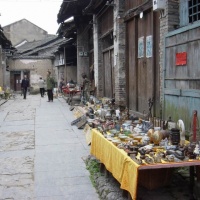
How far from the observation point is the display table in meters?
3.62

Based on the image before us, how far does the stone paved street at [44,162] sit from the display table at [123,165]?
0.51 metres

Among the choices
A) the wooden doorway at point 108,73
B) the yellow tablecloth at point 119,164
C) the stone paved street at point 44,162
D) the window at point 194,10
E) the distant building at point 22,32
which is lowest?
the stone paved street at point 44,162

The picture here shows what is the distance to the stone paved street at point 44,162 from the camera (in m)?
4.73

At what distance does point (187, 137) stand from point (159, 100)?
1.89 meters

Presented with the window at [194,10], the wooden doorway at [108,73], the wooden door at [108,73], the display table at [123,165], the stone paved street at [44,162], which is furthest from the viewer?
the wooden door at [108,73]

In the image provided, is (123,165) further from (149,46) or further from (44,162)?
(149,46)

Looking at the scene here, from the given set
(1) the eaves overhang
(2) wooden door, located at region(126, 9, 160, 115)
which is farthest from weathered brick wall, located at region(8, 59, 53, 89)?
(2) wooden door, located at region(126, 9, 160, 115)

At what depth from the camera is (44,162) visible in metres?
6.12

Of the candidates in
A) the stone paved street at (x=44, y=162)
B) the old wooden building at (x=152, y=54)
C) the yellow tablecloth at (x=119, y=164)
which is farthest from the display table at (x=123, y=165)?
the old wooden building at (x=152, y=54)

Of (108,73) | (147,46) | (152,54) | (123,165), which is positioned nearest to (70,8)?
(108,73)

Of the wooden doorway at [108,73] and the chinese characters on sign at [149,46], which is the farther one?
the wooden doorway at [108,73]

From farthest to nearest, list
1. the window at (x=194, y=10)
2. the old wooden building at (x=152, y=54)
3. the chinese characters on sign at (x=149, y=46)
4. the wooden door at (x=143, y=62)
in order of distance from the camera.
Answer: the chinese characters on sign at (x=149, y=46) < the wooden door at (x=143, y=62) < the window at (x=194, y=10) < the old wooden building at (x=152, y=54)

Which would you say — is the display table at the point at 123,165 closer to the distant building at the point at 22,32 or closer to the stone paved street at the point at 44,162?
the stone paved street at the point at 44,162

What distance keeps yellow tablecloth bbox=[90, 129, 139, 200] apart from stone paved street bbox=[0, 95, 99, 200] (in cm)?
49
